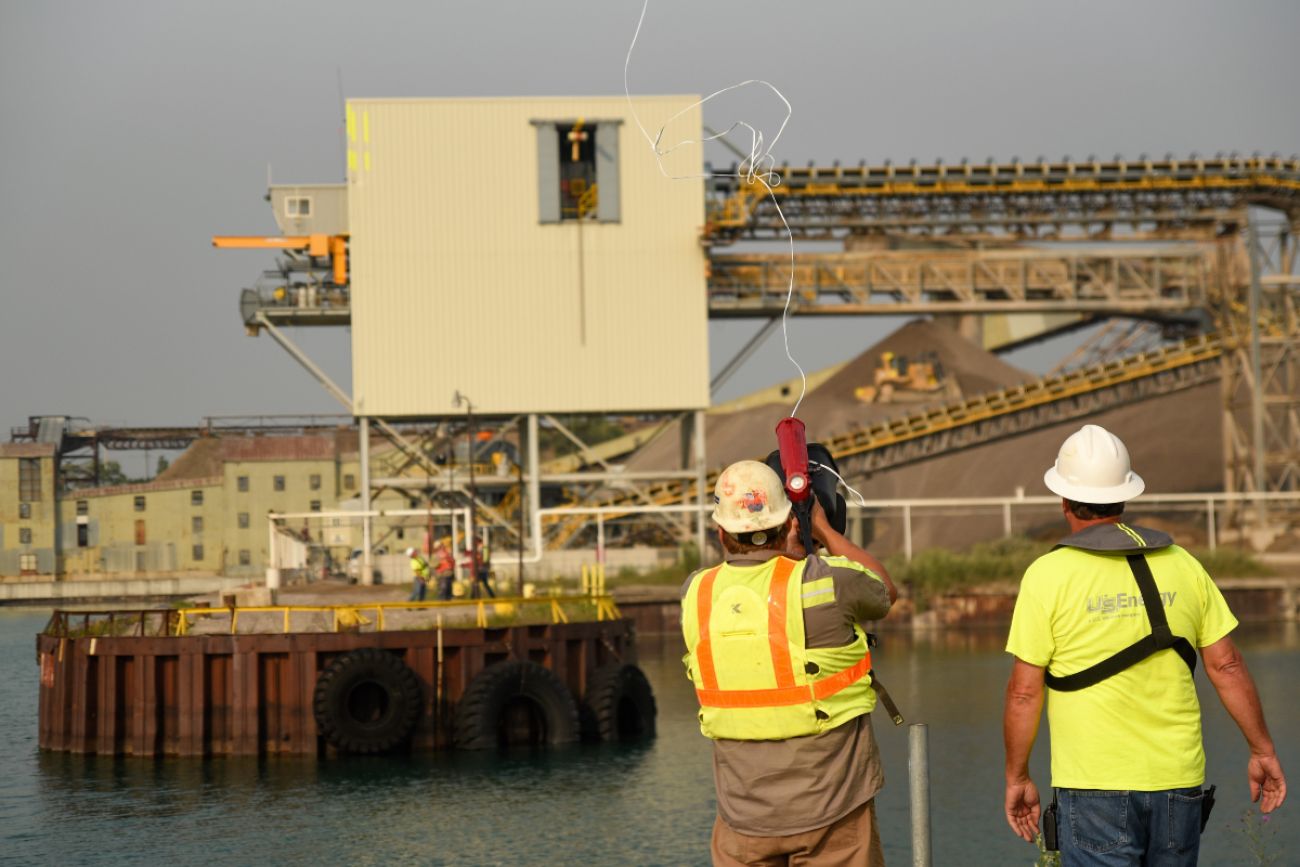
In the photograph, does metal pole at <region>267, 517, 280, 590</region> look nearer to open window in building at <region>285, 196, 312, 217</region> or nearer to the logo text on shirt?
open window in building at <region>285, 196, 312, 217</region>

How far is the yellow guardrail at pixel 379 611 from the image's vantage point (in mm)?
31016

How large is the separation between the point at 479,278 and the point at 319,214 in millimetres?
6748

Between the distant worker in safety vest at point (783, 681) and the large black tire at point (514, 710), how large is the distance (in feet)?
78.6

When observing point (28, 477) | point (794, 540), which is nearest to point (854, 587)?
point (794, 540)

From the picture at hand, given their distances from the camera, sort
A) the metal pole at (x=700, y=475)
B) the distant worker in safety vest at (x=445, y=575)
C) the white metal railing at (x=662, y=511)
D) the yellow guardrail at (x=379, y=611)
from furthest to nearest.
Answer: the metal pole at (x=700, y=475) → the white metal railing at (x=662, y=511) → the distant worker in safety vest at (x=445, y=575) → the yellow guardrail at (x=379, y=611)

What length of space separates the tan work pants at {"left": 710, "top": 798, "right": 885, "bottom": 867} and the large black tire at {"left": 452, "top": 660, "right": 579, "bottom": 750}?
23.9m

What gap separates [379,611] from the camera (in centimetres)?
3120

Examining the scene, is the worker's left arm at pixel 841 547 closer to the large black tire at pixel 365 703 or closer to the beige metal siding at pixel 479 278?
the large black tire at pixel 365 703

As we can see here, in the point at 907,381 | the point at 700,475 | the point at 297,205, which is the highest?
the point at 297,205

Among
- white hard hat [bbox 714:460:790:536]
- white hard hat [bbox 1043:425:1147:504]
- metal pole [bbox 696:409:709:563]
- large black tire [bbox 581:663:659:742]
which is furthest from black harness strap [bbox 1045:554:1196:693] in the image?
metal pole [bbox 696:409:709:563]

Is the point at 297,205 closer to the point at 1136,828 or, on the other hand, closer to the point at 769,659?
the point at 769,659

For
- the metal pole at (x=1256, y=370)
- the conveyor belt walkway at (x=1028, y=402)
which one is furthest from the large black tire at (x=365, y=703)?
the metal pole at (x=1256, y=370)

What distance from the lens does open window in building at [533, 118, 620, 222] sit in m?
60.2

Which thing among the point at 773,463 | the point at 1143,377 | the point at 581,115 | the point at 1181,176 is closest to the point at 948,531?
the point at 1143,377
